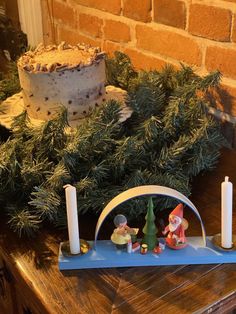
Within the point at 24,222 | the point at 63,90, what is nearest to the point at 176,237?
the point at 24,222

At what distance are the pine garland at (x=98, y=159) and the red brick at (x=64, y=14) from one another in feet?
2.34

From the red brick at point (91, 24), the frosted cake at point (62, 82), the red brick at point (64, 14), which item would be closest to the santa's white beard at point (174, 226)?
the frosted cake at point (62, 82)

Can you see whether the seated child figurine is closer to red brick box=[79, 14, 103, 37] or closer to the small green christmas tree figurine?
the small green christmas tree figurine

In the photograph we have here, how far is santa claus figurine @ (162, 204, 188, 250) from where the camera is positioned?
0.78 metres

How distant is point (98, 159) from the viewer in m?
0.91

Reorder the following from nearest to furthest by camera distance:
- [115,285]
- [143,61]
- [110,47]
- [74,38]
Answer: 1. [115,285]
2. [143,61]
3. [110,47]
4. [74,38]

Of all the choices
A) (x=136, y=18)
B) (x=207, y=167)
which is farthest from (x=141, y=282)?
(x=136, y=18)

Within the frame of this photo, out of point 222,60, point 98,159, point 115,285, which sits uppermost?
point 222,60

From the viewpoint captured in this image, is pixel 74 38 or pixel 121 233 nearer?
pixel 121 233

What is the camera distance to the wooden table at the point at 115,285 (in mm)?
712

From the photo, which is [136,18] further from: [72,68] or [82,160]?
[82,160]

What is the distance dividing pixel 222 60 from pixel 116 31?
41 centimetres

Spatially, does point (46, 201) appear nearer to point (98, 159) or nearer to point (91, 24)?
point (98, 159)

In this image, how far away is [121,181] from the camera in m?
0.91
